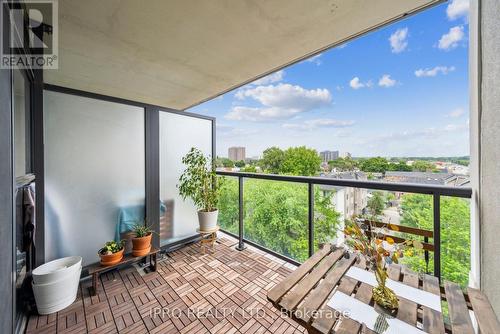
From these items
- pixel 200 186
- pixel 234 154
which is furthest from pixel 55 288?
pixel 234 154

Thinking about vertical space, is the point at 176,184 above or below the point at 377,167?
below

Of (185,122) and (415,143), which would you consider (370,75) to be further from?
(185,122)

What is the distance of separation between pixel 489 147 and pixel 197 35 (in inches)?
80.0

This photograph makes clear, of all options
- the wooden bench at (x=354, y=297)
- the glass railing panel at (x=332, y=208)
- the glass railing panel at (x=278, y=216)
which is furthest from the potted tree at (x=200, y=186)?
the wooden bench at (x=354, y=297)

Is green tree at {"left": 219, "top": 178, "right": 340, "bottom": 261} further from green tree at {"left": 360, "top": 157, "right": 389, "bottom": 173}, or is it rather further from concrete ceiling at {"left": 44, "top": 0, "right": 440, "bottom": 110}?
green tree at {"left": 360, "top": 157, "right": 389, "bottom": 173}

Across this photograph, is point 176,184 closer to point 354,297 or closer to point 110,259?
point 110,259

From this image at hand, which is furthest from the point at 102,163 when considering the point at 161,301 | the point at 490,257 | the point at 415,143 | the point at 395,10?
the point at 415,143

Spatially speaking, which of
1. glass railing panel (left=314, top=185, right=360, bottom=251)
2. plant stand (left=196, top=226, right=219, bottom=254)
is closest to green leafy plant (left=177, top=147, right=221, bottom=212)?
plant stand (left=196, top=226, right=219, bottom=254)

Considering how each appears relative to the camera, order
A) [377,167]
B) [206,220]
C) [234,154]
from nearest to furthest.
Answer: [206,220] → [377,167] → [234,154]

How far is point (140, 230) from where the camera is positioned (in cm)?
255

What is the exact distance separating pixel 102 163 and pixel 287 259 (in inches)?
107

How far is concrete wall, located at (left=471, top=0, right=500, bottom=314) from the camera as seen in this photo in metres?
1.07

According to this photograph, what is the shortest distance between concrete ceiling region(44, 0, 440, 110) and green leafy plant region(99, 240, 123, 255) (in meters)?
1.87

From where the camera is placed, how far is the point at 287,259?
2646 millimetres
